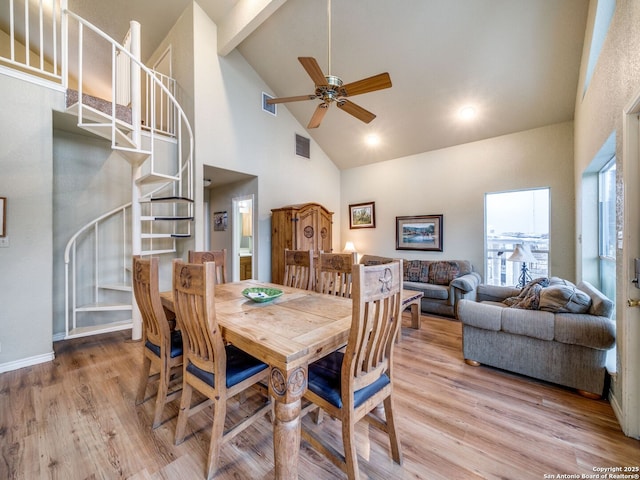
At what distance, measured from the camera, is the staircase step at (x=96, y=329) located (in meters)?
3.03

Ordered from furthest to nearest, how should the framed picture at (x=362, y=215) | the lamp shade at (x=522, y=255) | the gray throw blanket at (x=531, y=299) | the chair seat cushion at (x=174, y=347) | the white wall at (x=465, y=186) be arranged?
1. the framed picture at (x=362, y=215)
2. the white wall at (x=465, y=186)
3. the lamp shade at (x=522, y=255)
4. the gray throw blanket at (x=531, y=299)
5. the chair seat cushion at (x=174, y=347)

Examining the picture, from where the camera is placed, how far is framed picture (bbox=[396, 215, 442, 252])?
Answer: 4887 mm

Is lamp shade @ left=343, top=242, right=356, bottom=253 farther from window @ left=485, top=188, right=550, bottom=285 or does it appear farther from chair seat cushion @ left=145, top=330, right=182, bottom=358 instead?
chair seat cushion @ left=145, top=330, right=182, bottom=358

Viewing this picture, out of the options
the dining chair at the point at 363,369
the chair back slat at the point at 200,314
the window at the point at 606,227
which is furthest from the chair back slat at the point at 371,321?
the window at the point at 606,227

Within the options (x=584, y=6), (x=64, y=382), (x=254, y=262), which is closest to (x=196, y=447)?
(x=64, y=382)

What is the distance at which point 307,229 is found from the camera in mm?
4691

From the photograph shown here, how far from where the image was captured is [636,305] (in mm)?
1589

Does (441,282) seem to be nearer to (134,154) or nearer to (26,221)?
(134,154)

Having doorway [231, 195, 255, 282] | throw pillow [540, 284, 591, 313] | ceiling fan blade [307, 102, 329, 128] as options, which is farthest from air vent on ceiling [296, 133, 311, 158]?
throw pillow [540, 284, 591, 313]

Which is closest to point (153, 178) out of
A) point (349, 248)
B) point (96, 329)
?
point (96, 329)

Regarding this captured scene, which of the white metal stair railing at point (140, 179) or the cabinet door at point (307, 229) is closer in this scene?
the white metal stair railing at point (140, 179)

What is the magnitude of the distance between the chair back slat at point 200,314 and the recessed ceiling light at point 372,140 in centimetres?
446

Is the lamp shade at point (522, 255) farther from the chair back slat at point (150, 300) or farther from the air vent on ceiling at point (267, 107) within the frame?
the air vent on ceiling at point (267, 107)

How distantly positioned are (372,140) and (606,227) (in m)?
3.53
